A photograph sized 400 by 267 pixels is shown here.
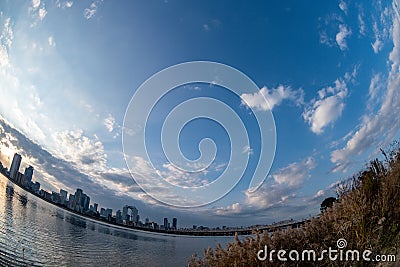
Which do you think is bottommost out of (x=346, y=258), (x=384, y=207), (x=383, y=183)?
(x=346, y=258)

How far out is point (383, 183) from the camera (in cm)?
468

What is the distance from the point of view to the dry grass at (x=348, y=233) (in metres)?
3.68

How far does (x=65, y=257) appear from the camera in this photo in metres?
22.7

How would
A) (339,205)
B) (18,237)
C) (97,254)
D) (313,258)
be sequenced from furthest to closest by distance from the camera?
(97,254) < (18,237) < (339,205) < (313,258)

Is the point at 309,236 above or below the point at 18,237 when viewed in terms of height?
below

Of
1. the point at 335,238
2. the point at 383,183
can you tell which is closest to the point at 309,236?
the point at 335,238

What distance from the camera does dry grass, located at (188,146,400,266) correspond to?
3680mm

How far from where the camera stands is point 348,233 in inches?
165

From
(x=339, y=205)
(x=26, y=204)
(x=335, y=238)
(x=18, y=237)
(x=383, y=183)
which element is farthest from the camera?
(x=26, y=204)

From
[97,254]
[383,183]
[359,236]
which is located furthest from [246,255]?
[97,254]

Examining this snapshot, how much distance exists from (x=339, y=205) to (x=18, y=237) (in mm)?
25901

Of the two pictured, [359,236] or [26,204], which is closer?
[359,236]

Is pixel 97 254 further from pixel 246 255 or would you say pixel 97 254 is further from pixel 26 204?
pixel 246 255

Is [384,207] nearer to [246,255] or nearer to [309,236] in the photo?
[309,236]
